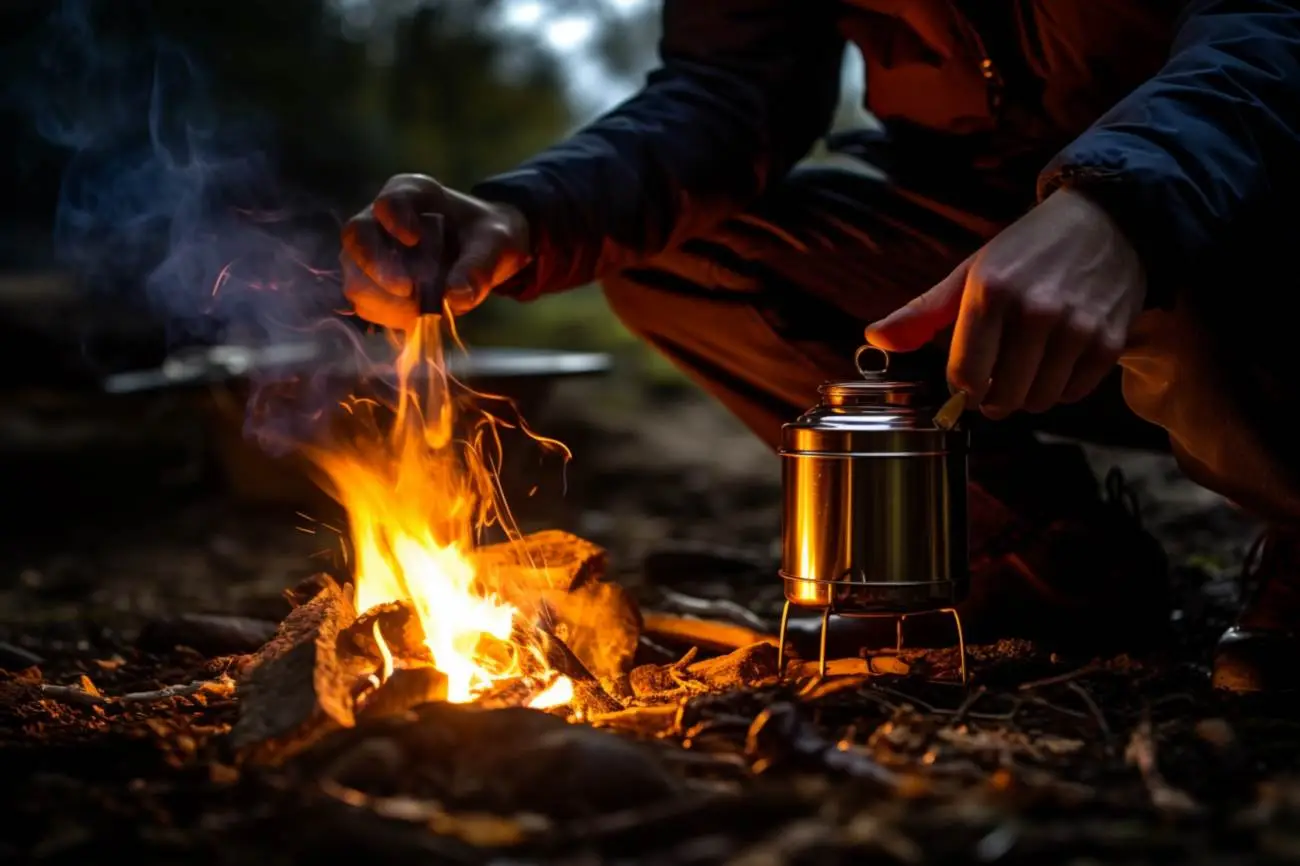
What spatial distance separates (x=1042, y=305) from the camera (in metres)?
1.96

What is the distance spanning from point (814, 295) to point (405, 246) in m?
1.29

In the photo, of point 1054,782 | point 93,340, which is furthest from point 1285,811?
point 93,340

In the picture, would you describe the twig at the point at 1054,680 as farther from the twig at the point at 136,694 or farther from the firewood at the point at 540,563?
the twig at the point at 136,694

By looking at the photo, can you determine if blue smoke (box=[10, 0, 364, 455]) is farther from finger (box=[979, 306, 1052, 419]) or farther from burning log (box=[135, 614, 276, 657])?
finger (box=[979, 306, 1052, 419])

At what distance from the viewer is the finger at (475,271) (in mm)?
2648

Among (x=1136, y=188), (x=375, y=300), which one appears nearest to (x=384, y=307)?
(x=375, y=300)

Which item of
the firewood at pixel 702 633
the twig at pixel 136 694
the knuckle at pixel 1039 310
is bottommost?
the firewood at pixel 702 633

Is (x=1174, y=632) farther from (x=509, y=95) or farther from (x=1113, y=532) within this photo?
(x=509, y=95)

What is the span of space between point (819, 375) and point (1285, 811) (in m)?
1.89

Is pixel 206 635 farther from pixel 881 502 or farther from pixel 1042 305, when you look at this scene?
pixel 1042 305

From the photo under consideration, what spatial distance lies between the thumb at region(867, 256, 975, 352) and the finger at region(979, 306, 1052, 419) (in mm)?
114

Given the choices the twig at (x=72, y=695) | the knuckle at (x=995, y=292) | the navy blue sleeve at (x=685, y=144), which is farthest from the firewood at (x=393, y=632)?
the knuckle at (x=995, y=292)

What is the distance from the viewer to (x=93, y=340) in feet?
23.9

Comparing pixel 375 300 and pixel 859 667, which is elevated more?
pixel 375 300
